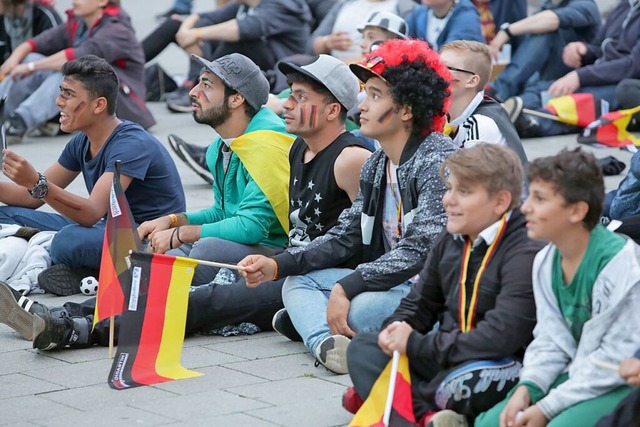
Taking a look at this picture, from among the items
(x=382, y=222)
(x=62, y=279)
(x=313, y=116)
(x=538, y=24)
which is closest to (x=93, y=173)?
(x=62, y=279)

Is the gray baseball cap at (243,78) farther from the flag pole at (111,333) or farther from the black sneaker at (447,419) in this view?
the black sneaker at (447,419)

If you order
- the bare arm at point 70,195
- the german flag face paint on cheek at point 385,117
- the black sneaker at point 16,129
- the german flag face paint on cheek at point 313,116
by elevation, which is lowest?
the black sneaker at point 16,129

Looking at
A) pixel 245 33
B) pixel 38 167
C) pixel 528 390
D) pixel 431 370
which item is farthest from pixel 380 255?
pixel 245 33

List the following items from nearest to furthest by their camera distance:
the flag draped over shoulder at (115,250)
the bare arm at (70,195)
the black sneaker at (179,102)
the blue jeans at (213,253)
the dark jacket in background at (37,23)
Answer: the flag draped over shoulder at (115,250) → the blue jeans at (213,253) → the bare arm at (70,195) → the dark jacket in background at (37,23) → the black sneaker at (179,102)

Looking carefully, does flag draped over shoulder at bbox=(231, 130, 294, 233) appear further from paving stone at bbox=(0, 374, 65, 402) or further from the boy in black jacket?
the boy in black jacket

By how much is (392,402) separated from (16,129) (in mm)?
7174

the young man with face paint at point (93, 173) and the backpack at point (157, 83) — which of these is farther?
the backpack at point (157, 83)

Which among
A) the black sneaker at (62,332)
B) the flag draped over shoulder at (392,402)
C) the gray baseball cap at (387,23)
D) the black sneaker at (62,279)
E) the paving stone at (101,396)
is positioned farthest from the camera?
the gray baseball cap at (387,23)

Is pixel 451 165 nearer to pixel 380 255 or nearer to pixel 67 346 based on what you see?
pixel 380 255

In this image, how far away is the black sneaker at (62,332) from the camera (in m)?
5.12

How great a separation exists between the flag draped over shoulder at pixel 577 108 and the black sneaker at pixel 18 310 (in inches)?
214

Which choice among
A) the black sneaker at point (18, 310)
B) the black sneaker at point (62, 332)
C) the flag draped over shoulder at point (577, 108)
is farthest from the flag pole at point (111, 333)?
the flag draped over shoulder at point (577, 108)

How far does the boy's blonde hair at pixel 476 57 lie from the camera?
587 cm

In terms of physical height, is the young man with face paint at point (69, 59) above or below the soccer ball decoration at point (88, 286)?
above
